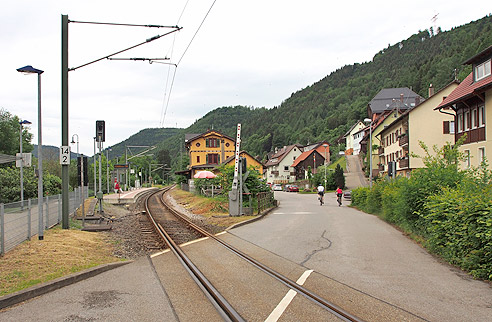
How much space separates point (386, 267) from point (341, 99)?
16435 cm

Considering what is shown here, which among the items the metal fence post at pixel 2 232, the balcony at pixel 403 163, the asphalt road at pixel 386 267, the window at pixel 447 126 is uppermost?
the window at pixel 447 126

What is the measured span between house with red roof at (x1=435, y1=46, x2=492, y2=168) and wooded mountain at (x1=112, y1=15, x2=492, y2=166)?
280 feet

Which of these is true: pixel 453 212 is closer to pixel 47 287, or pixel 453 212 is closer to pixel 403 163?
pixel 47 287

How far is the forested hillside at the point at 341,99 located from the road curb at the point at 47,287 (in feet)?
366

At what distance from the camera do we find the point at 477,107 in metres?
30.5

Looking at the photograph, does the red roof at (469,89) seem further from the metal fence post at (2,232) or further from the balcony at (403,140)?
the metal fence post at (2,232)

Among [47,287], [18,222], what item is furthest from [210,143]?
[47,287]

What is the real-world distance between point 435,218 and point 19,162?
754 inches

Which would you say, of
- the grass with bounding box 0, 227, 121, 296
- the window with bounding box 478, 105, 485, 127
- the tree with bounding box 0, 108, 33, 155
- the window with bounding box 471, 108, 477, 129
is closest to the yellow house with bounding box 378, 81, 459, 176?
the window with bounding box 471, 108, 477, 129

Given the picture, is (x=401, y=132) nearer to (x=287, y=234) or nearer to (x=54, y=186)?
(x=54, y=186)

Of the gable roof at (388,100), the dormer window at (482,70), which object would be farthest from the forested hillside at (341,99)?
the dormer window at (482,70)

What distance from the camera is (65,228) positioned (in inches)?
618

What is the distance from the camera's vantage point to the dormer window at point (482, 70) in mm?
29594

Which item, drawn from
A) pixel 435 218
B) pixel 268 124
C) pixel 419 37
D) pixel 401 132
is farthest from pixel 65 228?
pixel 419 37
